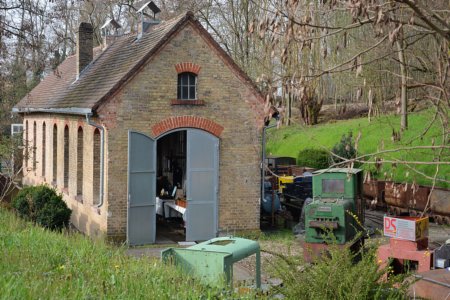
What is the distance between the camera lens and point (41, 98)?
26.6 meters

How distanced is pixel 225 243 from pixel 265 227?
35.0 feet

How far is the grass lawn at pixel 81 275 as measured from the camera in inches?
249

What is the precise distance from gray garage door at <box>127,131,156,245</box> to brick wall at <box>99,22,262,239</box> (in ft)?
0.57

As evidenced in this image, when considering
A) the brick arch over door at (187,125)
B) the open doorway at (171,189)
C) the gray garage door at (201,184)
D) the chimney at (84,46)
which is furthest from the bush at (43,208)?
the chimney at (84,46)

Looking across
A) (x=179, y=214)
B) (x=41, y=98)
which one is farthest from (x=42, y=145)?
(x=179, y=214)

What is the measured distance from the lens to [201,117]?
1852cm

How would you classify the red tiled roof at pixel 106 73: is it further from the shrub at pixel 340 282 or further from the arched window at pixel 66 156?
the shrub at pixel 340 282

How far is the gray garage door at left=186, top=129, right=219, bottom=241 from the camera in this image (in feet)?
60.4

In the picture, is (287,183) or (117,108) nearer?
(117,108)

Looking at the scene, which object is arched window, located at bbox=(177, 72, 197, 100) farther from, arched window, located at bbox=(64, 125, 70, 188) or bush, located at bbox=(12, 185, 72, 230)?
arched window, located at bbox=(64, 125, 70, 188)

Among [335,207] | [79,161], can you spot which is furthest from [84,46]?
[335,207]

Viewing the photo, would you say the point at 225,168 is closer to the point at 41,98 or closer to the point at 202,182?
the point at 202,182

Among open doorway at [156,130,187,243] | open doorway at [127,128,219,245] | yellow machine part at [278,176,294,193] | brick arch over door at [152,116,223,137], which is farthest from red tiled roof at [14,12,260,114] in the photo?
yellow machine part at [278,176,294,193]

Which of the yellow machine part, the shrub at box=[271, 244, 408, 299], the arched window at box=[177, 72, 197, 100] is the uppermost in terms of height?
the arched window at box=[177, 72, 197, 100]
